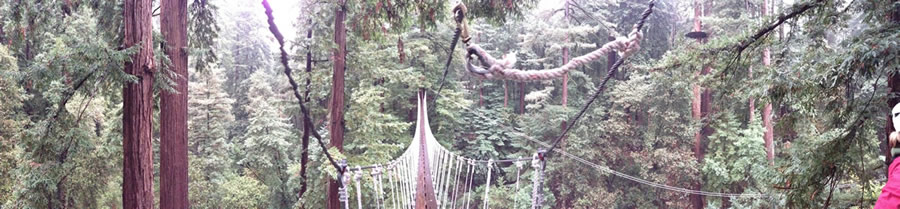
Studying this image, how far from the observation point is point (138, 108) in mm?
2738

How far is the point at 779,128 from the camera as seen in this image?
123 inches

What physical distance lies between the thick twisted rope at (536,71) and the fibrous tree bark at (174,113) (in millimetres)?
2660

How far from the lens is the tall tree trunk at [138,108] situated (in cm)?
270

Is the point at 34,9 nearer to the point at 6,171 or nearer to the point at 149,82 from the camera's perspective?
the point at 149,82

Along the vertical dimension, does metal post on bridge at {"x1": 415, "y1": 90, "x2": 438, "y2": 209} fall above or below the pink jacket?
below

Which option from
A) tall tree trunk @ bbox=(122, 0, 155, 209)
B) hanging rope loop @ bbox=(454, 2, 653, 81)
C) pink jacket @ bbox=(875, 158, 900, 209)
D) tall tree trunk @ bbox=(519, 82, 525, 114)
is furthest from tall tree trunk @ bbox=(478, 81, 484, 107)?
pink jacket @ bbox=(875, 158, 900, 209)

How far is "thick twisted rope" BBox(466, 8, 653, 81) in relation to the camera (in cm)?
113

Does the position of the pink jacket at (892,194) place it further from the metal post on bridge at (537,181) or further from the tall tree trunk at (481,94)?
the tall tree trunk at (481,94)

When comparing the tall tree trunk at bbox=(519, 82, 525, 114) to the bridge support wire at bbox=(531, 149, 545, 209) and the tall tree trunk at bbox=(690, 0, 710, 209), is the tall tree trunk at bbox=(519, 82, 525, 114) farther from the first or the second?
the bridge support wire at bbox=(531, 149, 545, 209)

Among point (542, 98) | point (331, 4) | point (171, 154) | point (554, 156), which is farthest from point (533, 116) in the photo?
point (171, 154)

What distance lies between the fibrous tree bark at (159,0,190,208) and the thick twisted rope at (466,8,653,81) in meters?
2.66

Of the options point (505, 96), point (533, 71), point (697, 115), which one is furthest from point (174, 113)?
point (505, 96)

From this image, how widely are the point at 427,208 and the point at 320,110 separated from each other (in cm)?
340

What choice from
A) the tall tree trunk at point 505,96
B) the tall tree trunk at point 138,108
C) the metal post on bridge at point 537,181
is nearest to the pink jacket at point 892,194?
the metal post on bridge at point 537,181
